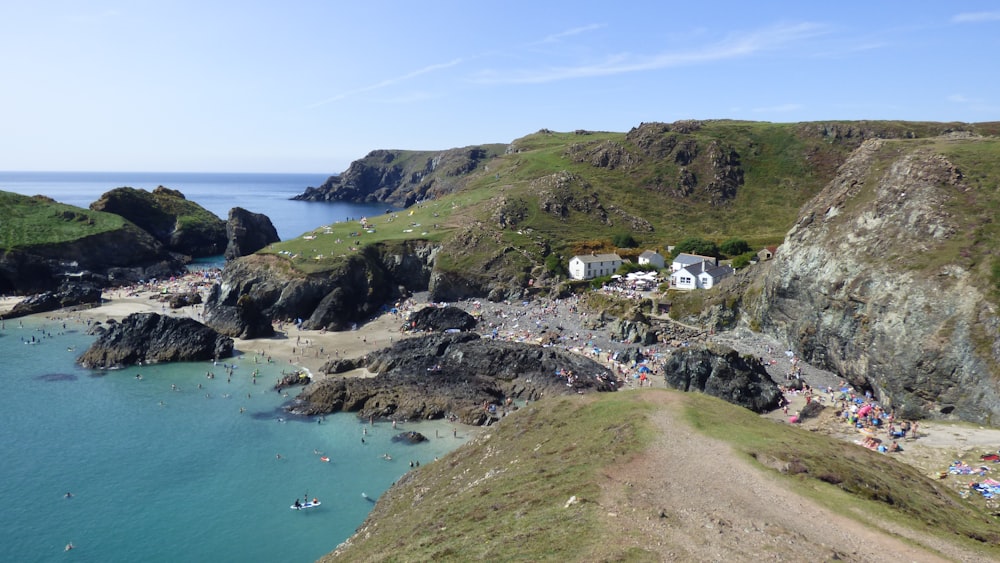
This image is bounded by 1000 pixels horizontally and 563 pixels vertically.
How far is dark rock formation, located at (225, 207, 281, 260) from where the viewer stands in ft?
389

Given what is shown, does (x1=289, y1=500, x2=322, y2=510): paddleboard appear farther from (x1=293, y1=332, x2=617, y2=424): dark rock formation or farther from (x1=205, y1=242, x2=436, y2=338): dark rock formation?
(x1=205, y1=242, x2=436, y2=338): dark rock formation

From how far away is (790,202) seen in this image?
119m

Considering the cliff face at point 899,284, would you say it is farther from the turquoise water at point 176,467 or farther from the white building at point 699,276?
the turquoise water at point 176,467

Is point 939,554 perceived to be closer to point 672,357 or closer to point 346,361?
point 672,357

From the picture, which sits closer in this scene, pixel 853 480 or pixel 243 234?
pixel 853 480

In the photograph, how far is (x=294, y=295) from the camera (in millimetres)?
75562

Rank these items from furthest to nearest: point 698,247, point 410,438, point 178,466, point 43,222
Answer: point 43,222 < point 698,247 < point 410,438 < point 178,466

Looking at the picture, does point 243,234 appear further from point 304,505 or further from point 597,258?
point 304,505

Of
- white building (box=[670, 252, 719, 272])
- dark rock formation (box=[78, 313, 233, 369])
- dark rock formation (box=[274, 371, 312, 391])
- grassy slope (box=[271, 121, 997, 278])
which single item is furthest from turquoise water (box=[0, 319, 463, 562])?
white building (box=[670, 252, 719, 272])

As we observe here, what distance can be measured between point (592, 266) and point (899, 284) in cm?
4354

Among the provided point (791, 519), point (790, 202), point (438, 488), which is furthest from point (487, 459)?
point (790, 202)

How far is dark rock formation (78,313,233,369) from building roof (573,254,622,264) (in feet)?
163

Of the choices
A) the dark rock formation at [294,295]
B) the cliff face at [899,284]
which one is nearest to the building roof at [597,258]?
the cliff face at [899,284]

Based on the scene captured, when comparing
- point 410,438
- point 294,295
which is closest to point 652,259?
point 294,295
